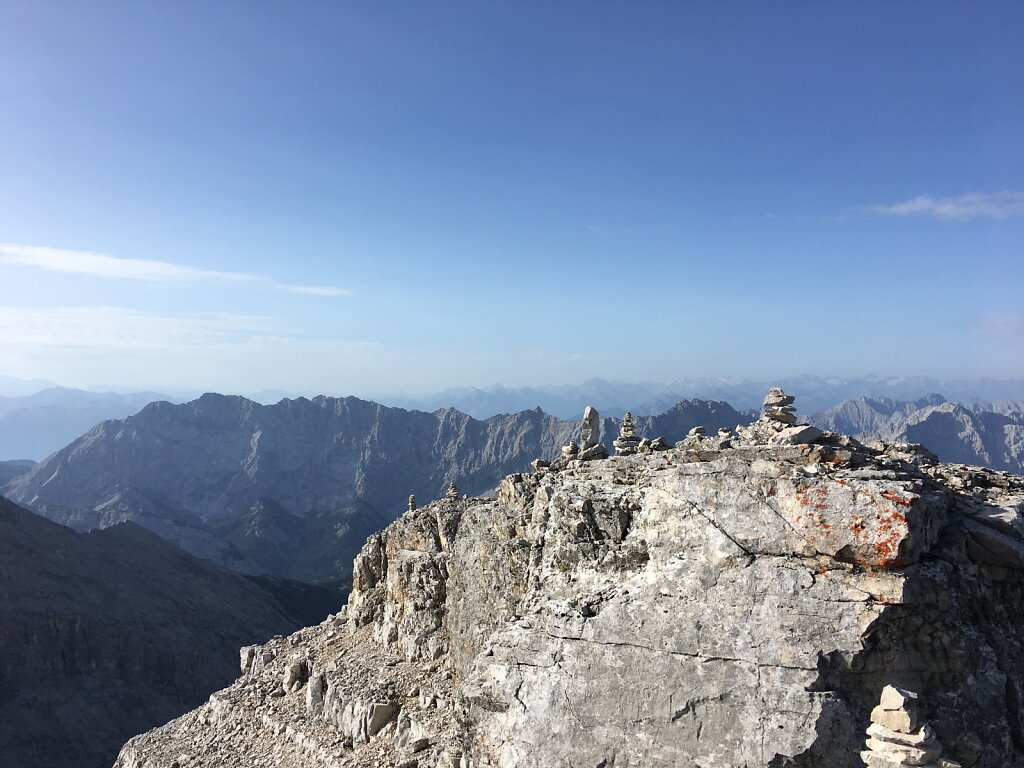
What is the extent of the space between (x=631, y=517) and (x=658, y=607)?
157 inches

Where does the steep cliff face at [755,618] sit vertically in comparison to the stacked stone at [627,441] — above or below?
below

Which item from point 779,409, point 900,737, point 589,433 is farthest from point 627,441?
point 900,737

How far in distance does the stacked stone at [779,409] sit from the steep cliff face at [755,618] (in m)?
2.54

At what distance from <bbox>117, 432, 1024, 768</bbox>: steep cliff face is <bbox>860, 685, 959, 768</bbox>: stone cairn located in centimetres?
78

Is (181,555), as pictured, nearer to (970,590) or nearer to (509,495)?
(509,495)

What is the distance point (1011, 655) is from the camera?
15141 mm

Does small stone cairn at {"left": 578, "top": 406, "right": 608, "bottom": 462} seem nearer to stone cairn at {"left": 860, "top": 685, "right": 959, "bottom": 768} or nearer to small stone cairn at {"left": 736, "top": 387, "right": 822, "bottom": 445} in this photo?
small stone cairn at {"left": 736, "top": 387, "right": 822, "bottom": 445}

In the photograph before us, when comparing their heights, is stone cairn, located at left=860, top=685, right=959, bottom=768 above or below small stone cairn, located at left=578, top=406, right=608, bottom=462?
below

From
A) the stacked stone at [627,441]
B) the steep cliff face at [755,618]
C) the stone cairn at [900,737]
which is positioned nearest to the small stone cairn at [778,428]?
the steep cliff face at [755,618]

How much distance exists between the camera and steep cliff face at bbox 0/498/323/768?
7625 cm

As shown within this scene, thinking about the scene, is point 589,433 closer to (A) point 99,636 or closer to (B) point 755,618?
(B) point 755,618

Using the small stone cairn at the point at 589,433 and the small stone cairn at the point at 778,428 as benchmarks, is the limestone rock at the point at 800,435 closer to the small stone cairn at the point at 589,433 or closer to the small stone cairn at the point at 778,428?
the small stone cairn at the point at 778,428

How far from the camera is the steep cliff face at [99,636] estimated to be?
7625 cm

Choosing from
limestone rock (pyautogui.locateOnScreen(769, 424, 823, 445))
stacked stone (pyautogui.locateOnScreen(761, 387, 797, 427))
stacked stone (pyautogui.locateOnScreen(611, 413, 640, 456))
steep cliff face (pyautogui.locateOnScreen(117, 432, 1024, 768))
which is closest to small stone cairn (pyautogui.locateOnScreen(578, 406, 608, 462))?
stacked stone (pyautogui.locateOnScreen(611, 413, 640, 456))
